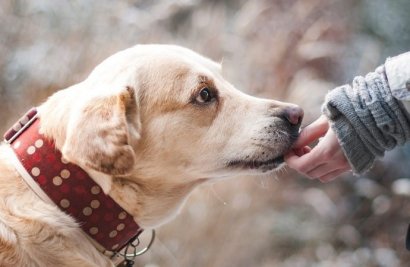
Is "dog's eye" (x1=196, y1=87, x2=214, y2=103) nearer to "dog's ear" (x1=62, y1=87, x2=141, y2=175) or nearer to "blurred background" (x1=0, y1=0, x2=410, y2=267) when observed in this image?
"dog's ear" (x1=62, y1=87, x2=141, y2=175)

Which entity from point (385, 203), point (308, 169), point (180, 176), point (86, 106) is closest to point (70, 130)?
point (86, 106)

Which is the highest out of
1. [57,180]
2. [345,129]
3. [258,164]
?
[57,180]

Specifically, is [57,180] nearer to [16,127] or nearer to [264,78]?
[16,127]

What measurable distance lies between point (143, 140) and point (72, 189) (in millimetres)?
221

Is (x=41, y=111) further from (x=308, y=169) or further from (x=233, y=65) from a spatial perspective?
(x=233, y=65)

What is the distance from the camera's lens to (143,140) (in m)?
1.40

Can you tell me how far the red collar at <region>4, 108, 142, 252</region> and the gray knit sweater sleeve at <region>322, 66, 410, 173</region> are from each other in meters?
0.57

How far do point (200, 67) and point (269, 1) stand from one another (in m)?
0.99

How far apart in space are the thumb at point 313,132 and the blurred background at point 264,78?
34.0 inches

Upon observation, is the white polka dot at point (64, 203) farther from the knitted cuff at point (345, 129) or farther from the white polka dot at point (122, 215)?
the knitted cuff at point (345, 129)

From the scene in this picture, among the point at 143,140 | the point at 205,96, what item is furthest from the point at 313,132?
the point at 143,140

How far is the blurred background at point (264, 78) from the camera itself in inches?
90.7

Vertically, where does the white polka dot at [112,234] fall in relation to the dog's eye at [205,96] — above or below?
below

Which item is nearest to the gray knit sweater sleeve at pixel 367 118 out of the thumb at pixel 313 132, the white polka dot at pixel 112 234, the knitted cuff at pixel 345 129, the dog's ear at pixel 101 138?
the knitted cuff at pixel 345 129
